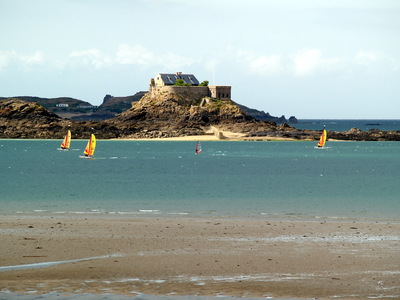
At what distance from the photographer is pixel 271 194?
1716 inches

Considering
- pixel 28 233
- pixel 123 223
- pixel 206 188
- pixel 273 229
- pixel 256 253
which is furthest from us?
pixel 206 188

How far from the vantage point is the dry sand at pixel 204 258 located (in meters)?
14.8

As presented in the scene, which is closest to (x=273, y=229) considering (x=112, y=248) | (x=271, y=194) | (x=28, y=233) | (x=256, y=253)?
(x=256, y=253)

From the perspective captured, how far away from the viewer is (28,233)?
2238 centimetres

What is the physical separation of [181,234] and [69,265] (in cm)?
615

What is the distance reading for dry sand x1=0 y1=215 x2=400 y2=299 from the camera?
584 inches

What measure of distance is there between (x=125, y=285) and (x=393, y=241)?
9651 millimetres

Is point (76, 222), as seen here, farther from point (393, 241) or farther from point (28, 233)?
point (393, 241)

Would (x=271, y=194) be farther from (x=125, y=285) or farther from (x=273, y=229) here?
(x=125, y=285)

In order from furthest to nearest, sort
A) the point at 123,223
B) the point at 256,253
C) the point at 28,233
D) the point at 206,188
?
the point at 206,188, the point at 123,223, the point at 28,233, the point at 256,253

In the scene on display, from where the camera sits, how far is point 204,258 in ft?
59.9

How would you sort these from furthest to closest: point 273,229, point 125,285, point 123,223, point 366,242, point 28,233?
point 123,223
point 273,229
point 28,233
point 366,242
point 125,285

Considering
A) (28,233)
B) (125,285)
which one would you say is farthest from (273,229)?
(125,285)

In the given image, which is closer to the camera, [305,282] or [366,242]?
[305,282]
